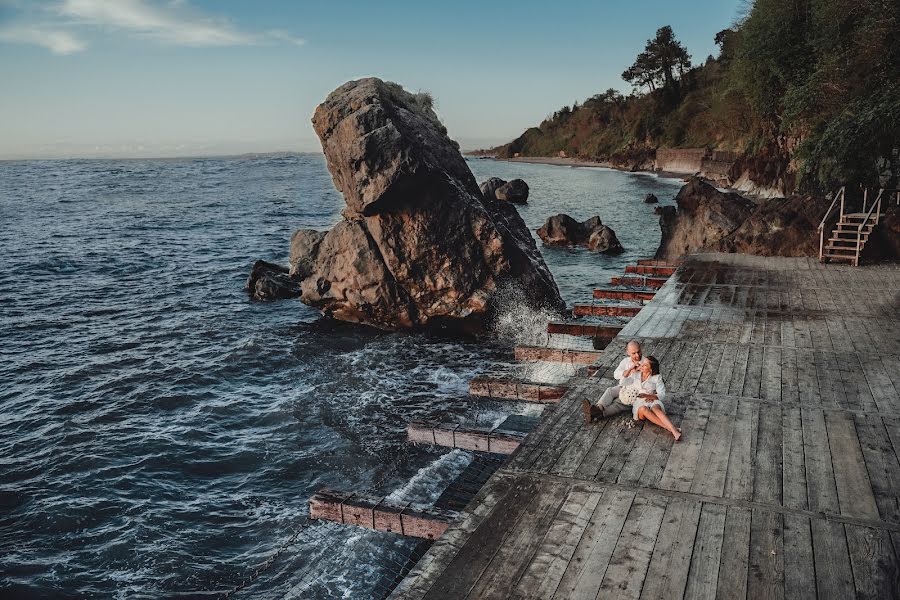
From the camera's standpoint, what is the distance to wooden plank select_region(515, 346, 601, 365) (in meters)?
13.7

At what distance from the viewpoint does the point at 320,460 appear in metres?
13.7

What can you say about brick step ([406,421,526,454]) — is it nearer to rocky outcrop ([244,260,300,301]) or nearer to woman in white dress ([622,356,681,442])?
woman in white dress ([622,356,681,442])

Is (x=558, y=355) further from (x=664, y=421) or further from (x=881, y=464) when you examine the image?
(x=881, y=464)

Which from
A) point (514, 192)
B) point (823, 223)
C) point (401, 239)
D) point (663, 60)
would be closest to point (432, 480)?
point (401, 239)

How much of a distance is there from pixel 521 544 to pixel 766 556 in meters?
2.38

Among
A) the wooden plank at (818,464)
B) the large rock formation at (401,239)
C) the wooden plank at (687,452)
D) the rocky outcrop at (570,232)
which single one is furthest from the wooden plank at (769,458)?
the rocky outcrop at (570,232)

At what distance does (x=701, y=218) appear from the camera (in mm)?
25703

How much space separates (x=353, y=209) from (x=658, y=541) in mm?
18291

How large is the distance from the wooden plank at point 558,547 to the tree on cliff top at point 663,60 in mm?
118261

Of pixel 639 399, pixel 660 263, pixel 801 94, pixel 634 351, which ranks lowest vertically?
pixel 639 399

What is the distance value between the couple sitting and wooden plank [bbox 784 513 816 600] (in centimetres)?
234

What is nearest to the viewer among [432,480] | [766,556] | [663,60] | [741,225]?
[766,556]

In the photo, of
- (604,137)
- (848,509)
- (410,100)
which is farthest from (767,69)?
(604,137)

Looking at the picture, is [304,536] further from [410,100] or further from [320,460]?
[410,100]
